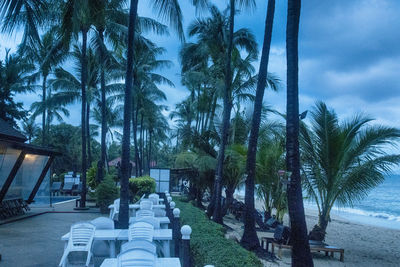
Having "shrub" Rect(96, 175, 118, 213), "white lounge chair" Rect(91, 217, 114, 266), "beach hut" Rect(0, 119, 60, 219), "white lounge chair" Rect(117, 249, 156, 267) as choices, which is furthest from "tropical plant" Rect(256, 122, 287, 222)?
"white lounge chair" Rect(117, 249, 156, 267)

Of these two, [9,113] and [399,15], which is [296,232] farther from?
[9,113]

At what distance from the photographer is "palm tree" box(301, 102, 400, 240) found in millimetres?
9492

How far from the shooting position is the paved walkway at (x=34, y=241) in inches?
240

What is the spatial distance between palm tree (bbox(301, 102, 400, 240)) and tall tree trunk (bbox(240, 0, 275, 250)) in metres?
2.21

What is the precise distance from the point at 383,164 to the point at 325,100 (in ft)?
→ 8.27

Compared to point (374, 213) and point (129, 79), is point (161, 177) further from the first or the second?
point (374, 213)

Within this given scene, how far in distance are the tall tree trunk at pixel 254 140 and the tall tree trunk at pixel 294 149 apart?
2.71 meters

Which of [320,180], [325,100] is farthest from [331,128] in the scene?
[320,180]

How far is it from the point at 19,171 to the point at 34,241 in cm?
542

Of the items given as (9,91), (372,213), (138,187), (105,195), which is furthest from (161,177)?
(372,213)

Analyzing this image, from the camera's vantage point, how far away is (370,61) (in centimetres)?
1397

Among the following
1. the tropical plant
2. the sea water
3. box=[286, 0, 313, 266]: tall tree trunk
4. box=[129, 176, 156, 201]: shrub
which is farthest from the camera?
the sea water

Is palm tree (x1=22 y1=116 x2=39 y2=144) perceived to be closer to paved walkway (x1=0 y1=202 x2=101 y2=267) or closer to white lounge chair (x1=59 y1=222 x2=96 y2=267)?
paved walkway (x1=0 y1=202 x2=101 y2=267)

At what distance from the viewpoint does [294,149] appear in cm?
529
